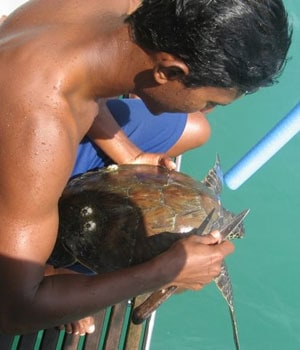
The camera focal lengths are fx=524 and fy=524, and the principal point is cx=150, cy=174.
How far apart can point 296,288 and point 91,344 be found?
168cm

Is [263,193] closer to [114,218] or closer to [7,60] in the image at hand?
[114,218]

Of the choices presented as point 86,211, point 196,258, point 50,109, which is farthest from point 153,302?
point 50,109

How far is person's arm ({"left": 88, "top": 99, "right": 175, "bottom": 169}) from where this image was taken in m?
2.24

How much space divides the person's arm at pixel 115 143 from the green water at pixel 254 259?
4.48ft

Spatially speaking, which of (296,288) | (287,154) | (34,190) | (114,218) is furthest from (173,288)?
(287,154)

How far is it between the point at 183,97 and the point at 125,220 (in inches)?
26.7

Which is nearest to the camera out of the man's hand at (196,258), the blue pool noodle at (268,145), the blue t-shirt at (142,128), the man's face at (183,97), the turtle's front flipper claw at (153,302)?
the man's face at (183,97)

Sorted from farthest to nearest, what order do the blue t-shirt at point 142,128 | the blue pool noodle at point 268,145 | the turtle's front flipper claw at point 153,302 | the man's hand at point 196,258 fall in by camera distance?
the blue pool noodle at point 268,145
the blue t-shirt at point 142,128
the turtle's front flipper claw at point 153,302
the man's hand at point 196,258

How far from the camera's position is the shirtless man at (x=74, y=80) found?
135 centimetres

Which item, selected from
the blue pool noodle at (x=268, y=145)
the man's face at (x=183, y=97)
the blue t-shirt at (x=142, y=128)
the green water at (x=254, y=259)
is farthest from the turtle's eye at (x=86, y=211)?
the green water at (x=254, y=259)

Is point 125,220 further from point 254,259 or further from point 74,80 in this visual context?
point 254,259

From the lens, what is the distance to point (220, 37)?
133 cm

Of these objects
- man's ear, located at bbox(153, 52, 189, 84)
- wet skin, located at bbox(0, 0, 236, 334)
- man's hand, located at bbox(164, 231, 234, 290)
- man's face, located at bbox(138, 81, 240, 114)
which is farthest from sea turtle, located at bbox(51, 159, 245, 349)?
man's ear, located at bbox(153, 52, 189, 84)

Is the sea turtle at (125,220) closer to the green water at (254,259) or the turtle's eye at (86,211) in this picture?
the turtle's eye at (86,211)
